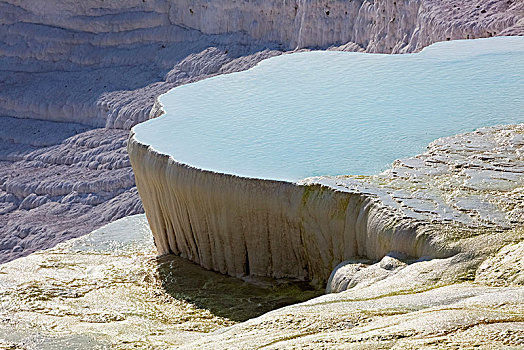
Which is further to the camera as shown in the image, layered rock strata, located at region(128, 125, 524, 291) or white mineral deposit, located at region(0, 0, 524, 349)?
layered rock strata, located at region(128, 125, 524, 291)

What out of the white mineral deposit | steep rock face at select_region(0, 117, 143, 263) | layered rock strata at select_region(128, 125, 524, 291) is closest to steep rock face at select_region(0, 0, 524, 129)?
steep rock face at select_region(0, 117, 143, 263)

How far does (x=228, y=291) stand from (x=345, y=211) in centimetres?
124

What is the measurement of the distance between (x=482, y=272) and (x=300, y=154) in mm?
2197

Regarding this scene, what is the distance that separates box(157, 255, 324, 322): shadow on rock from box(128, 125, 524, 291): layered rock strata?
0.27 ft

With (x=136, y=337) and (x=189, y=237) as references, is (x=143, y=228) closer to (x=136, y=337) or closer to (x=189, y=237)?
(x=189, y=237)

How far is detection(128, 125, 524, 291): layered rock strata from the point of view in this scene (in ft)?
12.8

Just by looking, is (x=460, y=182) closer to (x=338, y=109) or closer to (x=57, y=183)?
(x=338, y=109)

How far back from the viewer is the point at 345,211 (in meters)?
4.52

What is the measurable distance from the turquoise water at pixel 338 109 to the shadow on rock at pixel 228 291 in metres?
0.77

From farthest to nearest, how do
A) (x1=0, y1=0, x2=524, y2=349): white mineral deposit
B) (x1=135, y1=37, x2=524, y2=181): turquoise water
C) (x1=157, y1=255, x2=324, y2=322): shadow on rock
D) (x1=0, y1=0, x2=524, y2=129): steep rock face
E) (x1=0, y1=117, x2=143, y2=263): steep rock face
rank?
(x1=0, y1=0, x2=524, y2=129): steep rock face < (x1=0, y1=117, x2=143, y2=263): steep rock face < (x1=135, y1=37, x2=524, y2=181): turquoise water < (x1=157, y1=255, x2=324, y2=322): shadow on rock < (x1=0, y1=0, x2=524, y2=349): white mineral deposit

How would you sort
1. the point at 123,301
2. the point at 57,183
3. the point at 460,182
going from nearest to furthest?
the point at 460,182
the point at 123,301
the point at 57,183

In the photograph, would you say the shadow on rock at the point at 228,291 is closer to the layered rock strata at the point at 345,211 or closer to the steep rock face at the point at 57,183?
the layered rock strata at the point at 345,211

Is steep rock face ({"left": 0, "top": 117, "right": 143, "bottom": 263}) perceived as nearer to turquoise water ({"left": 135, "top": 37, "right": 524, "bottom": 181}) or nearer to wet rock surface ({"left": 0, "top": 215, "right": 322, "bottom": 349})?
turquoise water ({"left": 135, "top": 37, "right": 524, "bottom": 181})

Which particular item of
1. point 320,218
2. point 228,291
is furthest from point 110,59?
point 320,218
